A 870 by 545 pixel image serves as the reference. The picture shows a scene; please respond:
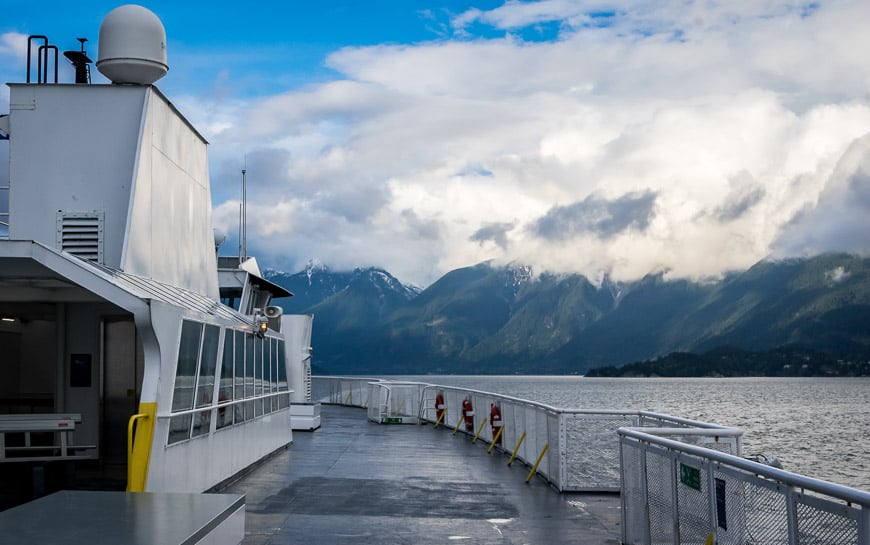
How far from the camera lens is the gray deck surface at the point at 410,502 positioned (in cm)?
1191

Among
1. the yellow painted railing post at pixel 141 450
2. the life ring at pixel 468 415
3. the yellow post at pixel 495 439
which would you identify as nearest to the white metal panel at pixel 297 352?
the life ring at pixel 468 415

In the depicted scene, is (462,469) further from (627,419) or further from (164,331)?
(164,331)

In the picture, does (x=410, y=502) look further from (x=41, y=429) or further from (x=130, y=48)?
(x=130, y=48)

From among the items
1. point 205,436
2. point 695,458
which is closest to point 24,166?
Result: point 205,436

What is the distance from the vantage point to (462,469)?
1889cm

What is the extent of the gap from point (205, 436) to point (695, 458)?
327 inches

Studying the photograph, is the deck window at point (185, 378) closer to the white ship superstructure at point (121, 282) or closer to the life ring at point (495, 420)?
the white ship superstructure at point (121, 282)

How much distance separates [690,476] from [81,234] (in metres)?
12.2

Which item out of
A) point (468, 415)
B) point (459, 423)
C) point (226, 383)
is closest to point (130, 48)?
point (226, 383)

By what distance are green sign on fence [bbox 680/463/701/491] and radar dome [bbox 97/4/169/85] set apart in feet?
44.0

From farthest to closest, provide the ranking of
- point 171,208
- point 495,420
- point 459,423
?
point 459,423, point 495,420, point 171,208

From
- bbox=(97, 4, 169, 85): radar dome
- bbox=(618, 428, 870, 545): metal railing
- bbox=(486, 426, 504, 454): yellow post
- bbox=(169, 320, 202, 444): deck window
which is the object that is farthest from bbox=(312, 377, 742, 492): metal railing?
bbox=(97, 4, 169, 85): radar dome

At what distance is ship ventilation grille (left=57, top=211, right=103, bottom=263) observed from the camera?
663 inches

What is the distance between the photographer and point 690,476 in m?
9.14
